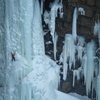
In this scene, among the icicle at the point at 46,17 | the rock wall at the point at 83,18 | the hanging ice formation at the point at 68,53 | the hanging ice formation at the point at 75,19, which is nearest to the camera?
the rock wall at the point at 83,18

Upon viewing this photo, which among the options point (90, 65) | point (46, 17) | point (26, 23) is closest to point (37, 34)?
point (46, 17)

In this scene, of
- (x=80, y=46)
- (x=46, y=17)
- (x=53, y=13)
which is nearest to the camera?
(x=53, y=13)

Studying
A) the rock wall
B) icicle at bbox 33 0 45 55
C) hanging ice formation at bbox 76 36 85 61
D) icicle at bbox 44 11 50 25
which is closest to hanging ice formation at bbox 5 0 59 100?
icicle at bbox 33 0 45 55

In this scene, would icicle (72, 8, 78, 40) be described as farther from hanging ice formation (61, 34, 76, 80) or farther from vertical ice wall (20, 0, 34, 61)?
vertical ice wall (20, 0, 34, 61)

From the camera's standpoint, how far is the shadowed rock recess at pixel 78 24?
6.54m

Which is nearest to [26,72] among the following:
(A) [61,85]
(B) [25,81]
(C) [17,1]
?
(B) [25,81]

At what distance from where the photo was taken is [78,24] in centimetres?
683

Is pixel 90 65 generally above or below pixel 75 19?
below

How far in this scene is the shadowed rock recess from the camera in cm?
654

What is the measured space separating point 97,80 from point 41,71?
1.02m

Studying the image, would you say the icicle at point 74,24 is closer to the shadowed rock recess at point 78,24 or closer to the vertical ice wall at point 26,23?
the shadowed rock recess at point 78,24

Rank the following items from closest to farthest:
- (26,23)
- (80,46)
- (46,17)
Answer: (26,23)
(46,17)
(80,46)

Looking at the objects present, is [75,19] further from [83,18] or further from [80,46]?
[80,46]

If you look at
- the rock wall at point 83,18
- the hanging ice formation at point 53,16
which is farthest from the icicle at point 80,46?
the hanging ice formation at point 53,16
